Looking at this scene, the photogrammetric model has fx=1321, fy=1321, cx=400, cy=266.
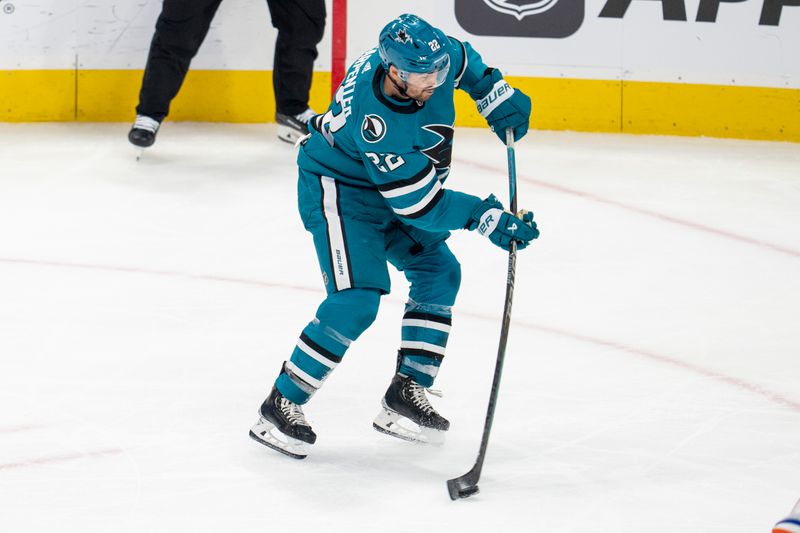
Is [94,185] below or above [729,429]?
below

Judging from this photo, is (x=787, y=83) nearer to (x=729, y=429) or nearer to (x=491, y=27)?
(x=491, y=27)

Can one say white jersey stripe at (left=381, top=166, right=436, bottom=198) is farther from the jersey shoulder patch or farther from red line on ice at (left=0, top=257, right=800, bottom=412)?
red line on ice at (left=0, top=257, right=800, bottom=412)

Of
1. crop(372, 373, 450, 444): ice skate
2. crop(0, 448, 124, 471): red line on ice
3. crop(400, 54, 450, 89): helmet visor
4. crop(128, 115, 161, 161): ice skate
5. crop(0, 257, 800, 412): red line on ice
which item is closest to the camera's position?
crop(400, 54, 450, 89): helmet visor

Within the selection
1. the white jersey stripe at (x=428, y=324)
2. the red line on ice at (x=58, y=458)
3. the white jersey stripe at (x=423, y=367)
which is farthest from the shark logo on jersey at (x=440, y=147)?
the red line on ice at (x=58, y=458)

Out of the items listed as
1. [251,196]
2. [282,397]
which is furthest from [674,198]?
[282,397]

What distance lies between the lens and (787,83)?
5.74 metres

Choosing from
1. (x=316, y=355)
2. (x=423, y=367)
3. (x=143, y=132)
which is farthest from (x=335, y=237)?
(x=143, y=132)

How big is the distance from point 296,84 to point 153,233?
1.34 metres

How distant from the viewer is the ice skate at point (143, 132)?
5.41 metres

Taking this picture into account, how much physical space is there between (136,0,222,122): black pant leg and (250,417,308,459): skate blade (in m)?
2.89

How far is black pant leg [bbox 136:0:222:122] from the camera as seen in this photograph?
5484mm

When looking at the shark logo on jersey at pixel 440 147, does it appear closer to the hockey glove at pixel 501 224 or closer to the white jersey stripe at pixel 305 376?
the hockey glove at pixel 501 224

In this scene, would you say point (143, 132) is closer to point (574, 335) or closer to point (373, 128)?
point (574, 335)

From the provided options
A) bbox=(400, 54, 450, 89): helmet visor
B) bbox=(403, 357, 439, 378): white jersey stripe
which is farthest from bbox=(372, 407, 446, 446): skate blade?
bbox=(400, 54, 450, 89): helmet visor
